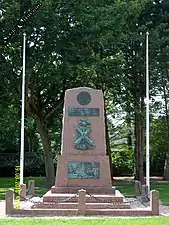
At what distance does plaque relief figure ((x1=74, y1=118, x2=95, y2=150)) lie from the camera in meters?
18.1

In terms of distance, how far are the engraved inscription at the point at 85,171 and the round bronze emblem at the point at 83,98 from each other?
97.7 inches

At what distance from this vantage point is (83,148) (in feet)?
59.3

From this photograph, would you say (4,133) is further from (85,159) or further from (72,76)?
(85,159)

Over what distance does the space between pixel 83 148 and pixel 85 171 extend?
3.04 feet

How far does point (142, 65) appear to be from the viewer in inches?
1236

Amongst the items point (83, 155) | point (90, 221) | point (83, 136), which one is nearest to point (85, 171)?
point (83, 155)

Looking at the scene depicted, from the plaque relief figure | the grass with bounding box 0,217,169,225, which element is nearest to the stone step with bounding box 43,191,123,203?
the plaque relief figure

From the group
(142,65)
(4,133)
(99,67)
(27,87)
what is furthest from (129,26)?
(4,133)

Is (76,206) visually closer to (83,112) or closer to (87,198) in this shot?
(87,198)

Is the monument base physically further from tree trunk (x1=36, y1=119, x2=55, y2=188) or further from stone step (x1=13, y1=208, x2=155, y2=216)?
tree trunk (x1=36, y1=119, x2=55, y2=188)

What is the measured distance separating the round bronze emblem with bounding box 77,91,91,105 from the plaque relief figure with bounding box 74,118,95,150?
0.73 meters

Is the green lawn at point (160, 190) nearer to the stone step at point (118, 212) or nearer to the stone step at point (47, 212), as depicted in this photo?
the stone step at point (118, 212)

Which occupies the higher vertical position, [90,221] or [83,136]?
[83,136]

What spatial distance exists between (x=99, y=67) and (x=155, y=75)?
7.39 metres
